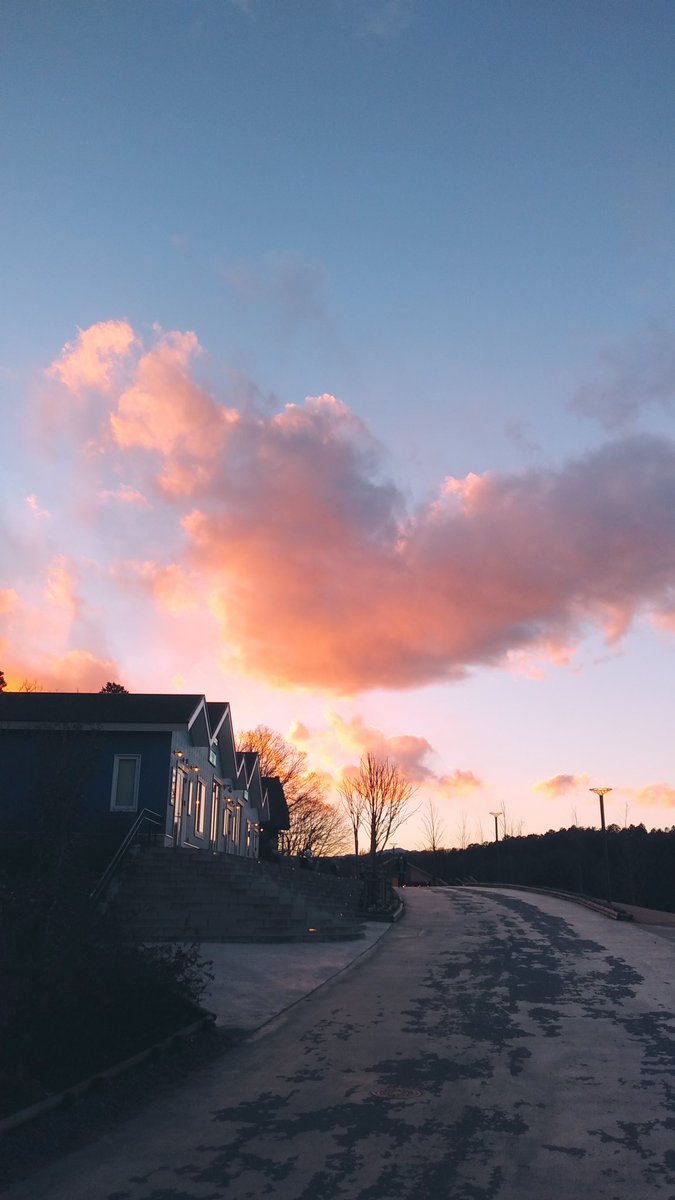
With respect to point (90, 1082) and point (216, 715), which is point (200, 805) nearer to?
point (216, 715)

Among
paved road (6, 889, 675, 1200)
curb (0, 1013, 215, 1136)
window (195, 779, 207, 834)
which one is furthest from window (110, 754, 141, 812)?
curb (0, 1013, 215, 1136)

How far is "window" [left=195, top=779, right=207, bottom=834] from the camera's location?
35750 millimetres

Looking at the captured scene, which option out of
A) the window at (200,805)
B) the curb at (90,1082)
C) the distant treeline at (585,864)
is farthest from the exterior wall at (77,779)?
the distant treeline at (585,864)

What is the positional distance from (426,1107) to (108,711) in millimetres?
24282

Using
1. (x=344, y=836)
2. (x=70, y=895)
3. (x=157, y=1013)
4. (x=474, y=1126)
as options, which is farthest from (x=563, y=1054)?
(x=344, y=836)

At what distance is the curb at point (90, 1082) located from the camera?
751cm

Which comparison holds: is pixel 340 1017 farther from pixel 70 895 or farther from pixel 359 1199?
pixel 359 1199

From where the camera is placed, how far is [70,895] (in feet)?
47.4

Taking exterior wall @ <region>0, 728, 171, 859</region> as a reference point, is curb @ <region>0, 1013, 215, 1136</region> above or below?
below

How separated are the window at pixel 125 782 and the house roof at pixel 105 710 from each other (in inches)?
47.4

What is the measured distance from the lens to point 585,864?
8700cm

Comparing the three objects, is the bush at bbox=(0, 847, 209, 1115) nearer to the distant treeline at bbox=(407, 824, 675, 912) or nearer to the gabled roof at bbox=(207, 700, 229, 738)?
the gabled roof at bbox=(207, 700, 229, 738)

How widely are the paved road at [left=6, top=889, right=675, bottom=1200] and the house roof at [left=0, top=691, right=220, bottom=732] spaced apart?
16.2 meters

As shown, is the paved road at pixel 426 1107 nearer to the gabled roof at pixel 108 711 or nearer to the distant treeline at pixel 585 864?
→ the gabled roof at pixel 108 711
